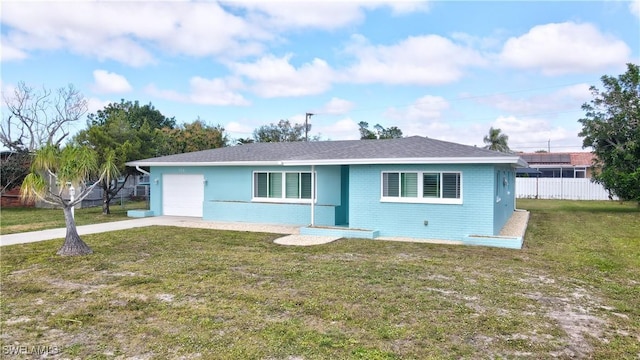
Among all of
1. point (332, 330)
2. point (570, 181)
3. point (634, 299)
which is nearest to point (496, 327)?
point (332, 330)

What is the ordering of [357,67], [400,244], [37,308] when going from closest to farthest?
[37,308]
[400,244]
[357,67]

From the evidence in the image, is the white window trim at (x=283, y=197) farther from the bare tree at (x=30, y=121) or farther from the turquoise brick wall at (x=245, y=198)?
the bare tree at (x=30, y=121)

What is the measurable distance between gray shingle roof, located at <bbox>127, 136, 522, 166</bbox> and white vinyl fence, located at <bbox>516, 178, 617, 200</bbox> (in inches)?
748

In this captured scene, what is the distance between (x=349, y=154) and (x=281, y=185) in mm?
3443

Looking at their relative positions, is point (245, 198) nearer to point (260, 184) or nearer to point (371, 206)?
point (260, 184)

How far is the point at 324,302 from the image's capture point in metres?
5.76

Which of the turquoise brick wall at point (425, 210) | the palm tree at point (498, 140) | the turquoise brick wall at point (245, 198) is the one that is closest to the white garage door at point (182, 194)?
the turquoise brick wall at point (245, 198)

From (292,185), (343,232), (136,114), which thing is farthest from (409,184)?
(136,114)

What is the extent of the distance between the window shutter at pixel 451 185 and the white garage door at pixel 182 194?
9599mm

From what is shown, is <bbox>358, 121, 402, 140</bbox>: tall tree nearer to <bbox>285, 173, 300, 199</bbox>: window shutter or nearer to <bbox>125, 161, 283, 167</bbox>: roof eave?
<bbox>125, 161, 283, 167</bbox>: roof eave

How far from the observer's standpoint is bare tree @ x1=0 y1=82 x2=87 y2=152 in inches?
960

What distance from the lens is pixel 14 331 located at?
4.80 metres

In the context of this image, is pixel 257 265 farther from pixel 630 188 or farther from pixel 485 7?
pixel 630 188

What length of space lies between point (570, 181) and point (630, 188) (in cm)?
1203
